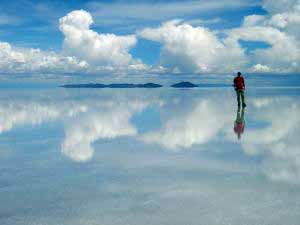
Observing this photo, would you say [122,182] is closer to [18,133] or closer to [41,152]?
[41,152]

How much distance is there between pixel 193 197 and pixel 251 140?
7.47 m

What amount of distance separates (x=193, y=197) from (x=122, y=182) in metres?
1.83

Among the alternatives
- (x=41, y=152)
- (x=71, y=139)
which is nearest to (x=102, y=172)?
(x=41, y=152)

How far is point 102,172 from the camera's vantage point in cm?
976

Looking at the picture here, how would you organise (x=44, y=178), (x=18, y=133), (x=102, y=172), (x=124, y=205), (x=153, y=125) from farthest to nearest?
(x=153, y=125)
(x=18, y=133)
(x=102, y=172)
(x=44, y=178)
(x=124, y=205)

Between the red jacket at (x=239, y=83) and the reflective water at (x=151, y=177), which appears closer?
the reflective water at (x=151, y=177)

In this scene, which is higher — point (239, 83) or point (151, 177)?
point (239, 83)

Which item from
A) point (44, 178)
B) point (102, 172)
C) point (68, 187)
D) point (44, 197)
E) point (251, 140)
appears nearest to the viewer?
point (44, 197)

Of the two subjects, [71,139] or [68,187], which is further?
[71,139]

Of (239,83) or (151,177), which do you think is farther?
(239,83)

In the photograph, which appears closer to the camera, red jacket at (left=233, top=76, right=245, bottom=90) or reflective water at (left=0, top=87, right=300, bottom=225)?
reflective water at (left=0, top=87, right=300, bottom=225)

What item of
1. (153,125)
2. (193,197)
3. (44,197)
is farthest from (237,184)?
(153,125)

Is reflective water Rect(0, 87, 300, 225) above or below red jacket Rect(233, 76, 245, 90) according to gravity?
below

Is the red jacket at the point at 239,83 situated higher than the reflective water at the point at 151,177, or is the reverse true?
the red jacket at the point at 239,83
